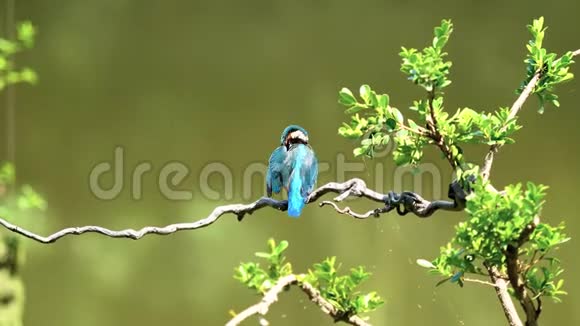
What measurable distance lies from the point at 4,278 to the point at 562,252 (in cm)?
138

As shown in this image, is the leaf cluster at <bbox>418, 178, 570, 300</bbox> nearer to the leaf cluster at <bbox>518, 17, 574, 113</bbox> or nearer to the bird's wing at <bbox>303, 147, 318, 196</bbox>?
the leaf cluster at <bbox>518, 17, 574, 113</bbox>

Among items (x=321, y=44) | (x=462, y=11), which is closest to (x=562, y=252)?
(x=462, y=11)

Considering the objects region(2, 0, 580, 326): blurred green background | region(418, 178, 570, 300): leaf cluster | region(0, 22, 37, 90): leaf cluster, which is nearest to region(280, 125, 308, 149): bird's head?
region(418, 178, 570, 300): leaf cluster

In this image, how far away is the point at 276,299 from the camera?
787mm

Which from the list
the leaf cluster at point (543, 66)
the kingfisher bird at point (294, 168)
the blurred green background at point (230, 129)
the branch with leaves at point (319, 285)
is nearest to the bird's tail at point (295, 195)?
the kingfisher bird at point (294, 168)

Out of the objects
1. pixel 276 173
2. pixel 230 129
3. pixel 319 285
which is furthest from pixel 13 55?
pixel 319 285

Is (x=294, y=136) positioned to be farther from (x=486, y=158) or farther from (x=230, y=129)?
(x=230, y=129)

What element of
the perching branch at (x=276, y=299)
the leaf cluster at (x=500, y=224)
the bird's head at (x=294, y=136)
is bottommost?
the perching branch at (x=276, y=299)

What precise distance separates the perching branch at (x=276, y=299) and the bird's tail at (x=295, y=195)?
288mm

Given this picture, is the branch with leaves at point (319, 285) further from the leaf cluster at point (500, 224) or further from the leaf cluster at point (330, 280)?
the leaf cluster at point (500, 224)

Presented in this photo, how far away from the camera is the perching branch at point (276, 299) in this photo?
753 mm

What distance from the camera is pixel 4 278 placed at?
5.93ft

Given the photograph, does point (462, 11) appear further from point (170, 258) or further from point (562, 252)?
point (170, 258)

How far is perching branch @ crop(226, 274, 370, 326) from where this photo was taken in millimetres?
753
